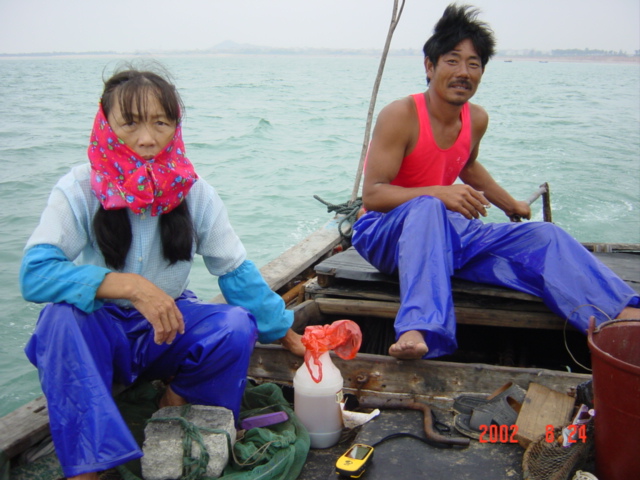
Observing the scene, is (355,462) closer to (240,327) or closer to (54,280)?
(240,327)

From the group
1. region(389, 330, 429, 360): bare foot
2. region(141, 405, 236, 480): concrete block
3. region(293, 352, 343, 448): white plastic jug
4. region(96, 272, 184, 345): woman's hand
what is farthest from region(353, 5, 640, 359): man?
region(96, 272, 184, 345): woman's hand

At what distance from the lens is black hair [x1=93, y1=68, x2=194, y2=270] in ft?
6.18

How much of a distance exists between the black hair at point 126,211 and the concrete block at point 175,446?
20.6 inches

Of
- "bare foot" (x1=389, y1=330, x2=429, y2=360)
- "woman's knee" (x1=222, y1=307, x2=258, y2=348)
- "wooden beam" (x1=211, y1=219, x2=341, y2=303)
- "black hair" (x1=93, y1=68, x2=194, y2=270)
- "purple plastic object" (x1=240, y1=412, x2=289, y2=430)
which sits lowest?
"wooden beam" (x1=211, y1=219, x2=341, y2=303)

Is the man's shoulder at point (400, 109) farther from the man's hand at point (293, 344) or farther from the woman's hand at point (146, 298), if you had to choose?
the woman's hand at point (146, 298)

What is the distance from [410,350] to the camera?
2.16 metres

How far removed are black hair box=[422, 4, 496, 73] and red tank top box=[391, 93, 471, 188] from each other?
0.24m

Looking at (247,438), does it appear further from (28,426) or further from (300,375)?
(28,426)

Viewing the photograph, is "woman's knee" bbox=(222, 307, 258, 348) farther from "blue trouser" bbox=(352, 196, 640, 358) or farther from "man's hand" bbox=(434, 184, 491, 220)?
"man's hand" bbox=(434, 184, 491, 220)

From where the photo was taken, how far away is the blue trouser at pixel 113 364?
161 cm

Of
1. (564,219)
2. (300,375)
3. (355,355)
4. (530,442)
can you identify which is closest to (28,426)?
(300,375)

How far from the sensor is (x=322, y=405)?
2117 mm

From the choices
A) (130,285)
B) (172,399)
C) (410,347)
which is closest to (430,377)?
(410,347)

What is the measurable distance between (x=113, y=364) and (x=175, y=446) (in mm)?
352
